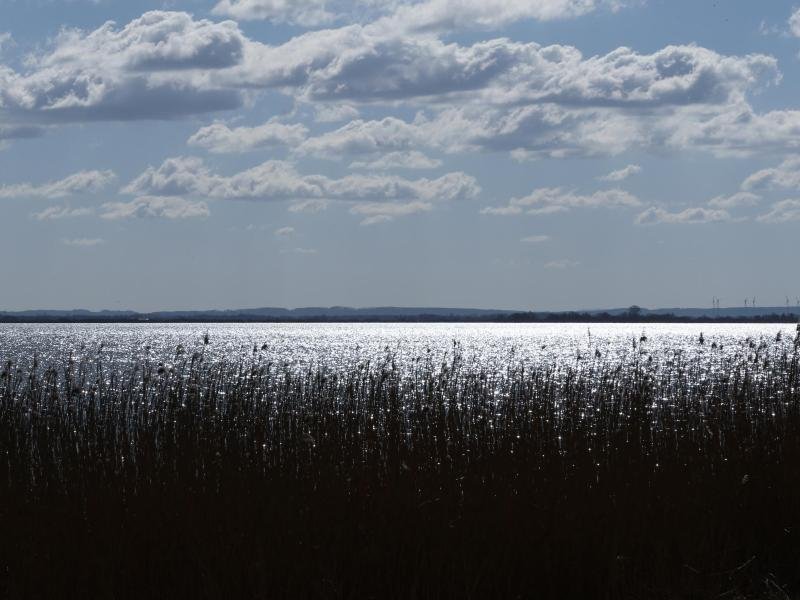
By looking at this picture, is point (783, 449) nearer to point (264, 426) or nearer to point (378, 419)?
point (378, 419)

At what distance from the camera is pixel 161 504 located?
903 cm

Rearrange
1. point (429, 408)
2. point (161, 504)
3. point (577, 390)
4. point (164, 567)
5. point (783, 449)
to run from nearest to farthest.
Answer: point (164, 567)
point (161, 504)
point (783, 449)
point (429, 408)
point (577, 390)

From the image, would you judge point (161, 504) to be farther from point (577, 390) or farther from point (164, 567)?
point (577, 390)

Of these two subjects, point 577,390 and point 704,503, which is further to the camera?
point 577,390

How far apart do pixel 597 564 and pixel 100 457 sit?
636cm

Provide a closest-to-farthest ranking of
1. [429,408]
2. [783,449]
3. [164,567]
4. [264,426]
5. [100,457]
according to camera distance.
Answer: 1. [164,567]
2. [783,449]
3. [100,457]
4. [264,426]
5. [429,408]

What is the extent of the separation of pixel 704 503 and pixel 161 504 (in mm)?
5019

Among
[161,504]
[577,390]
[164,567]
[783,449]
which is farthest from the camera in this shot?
[577,390]

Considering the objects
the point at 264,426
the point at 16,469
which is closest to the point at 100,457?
the point at 16,469

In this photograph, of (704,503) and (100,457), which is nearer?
(704,503)

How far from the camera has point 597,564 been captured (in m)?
8.52

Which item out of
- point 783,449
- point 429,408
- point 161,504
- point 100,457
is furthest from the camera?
point 429,408

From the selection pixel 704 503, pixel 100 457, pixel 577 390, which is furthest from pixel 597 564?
pixel 577 390

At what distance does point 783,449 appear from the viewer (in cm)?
1139
